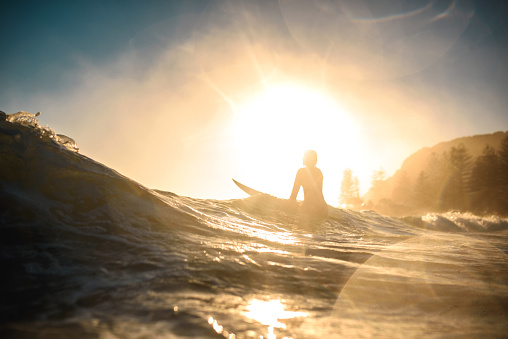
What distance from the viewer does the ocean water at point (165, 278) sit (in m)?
1.11

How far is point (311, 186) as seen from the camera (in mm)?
7281

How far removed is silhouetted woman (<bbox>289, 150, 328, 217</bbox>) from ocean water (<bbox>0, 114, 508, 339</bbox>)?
13.3ft

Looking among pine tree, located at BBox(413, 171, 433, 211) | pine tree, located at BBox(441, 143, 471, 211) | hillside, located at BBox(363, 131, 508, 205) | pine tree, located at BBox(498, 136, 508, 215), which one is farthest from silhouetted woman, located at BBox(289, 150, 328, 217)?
hillside, located at BBox(363, 131, 508, 205)

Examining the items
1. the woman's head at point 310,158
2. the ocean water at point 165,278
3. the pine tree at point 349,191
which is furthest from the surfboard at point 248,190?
the pine tree at point 349,191

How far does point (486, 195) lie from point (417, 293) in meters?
61.3

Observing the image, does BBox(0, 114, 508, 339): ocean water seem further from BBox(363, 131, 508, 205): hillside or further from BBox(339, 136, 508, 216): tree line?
BBox(363, 131, 508, 205): hillside

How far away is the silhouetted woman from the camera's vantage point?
23.8 feet

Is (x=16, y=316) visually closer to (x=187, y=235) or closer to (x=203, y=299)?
(x=203, y=299)

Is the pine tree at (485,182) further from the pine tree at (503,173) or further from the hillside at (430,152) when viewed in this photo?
the hillside at (430,152)

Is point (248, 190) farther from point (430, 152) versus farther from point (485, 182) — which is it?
point (430, 152)

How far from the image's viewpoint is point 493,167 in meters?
47.9

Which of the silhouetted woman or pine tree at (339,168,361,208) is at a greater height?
pine tree at (339,168,361,208)

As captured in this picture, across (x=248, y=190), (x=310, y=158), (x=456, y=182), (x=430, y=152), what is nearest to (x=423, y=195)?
(x=456, y=182)

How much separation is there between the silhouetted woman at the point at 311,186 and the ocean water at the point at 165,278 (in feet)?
13.3
